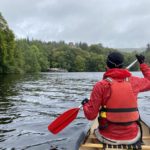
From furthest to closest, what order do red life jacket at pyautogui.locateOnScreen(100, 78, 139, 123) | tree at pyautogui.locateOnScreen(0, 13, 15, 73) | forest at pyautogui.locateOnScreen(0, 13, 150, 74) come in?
forest at pyautogui.locateOnScreen(0, 13, 150, 74) < tree at pyautogui.locateOnScreen(0, 13, 15, 73) < red life jacket at pyautogui.locateOnScreen(100, 78, 139, 123)

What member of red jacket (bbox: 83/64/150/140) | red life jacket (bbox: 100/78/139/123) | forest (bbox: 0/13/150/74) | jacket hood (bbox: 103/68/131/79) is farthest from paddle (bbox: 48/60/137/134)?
forest (bbox: 0/13/150/74)

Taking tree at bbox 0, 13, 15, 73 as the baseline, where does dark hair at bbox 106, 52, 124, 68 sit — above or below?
below

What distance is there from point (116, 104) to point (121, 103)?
10 centimetres

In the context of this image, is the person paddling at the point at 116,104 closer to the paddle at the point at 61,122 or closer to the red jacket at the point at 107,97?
the red jacket at the point at 107,97

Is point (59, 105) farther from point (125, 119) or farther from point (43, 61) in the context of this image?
point (43, 61)

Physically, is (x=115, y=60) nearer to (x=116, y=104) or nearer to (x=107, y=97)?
(x=107, y=97)

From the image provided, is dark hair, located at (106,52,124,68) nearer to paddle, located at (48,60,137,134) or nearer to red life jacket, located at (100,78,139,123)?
red life jacket, located at (100,78,139,123)

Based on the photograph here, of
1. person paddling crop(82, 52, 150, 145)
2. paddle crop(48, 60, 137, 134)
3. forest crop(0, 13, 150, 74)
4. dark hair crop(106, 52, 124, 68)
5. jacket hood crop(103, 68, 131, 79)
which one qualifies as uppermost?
forest crop(0, 13, 150, 74)

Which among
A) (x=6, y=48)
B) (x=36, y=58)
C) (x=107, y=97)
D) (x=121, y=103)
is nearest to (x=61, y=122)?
(x=107, y=97)

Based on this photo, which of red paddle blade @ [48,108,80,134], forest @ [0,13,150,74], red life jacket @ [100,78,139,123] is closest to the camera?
red life jacket @ [100,78,139,123]

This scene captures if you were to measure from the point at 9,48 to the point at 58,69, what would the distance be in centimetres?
5927

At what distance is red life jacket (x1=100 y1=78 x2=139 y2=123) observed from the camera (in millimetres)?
6957

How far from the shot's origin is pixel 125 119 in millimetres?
7016

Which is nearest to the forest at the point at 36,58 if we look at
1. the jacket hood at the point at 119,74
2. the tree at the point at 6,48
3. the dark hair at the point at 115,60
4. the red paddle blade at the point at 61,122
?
the tree at the point at 6,48
